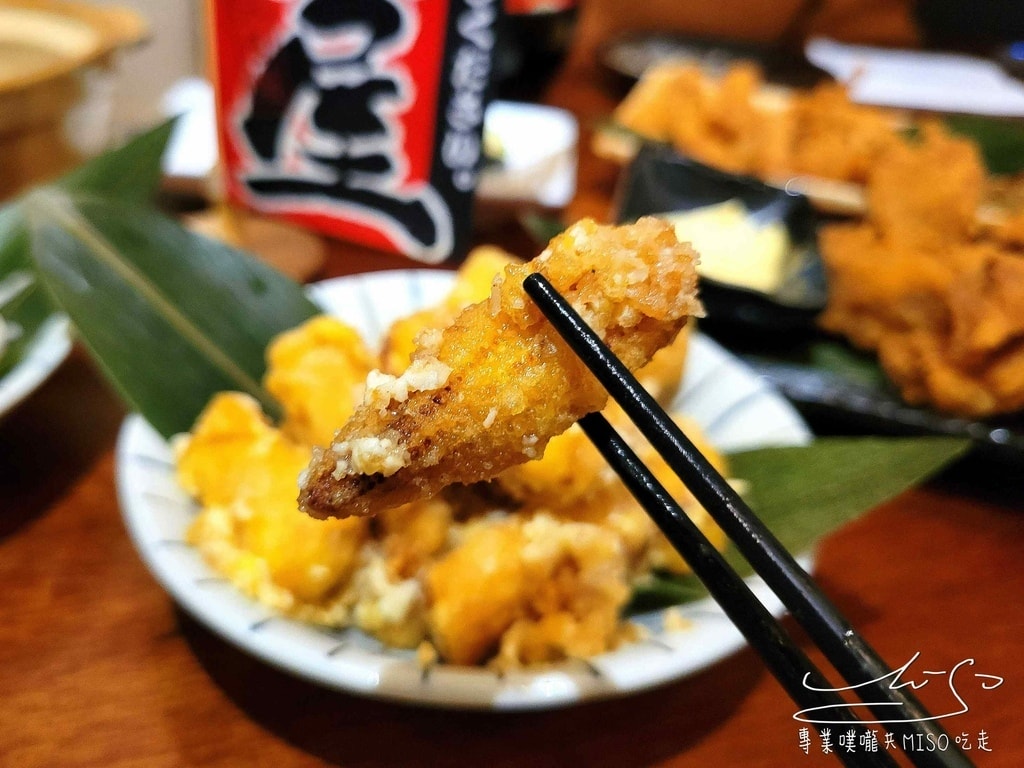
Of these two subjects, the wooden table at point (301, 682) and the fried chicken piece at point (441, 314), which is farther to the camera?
the fried chicken piece at point (441, 314)

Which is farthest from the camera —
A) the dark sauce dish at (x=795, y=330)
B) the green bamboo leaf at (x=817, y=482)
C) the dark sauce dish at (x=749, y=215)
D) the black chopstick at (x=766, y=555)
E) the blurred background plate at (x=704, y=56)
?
the blurred background plate at (x=704, y=56)

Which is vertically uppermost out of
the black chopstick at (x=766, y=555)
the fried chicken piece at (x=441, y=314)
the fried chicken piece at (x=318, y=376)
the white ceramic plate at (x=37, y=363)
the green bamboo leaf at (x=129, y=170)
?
the black chopstick at (x=766, y=555)

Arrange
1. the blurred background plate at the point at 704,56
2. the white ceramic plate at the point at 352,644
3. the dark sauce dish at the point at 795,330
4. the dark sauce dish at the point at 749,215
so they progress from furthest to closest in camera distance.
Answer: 1. the blurred background plate at the point at 704,56
2. the dark sauce dish at the point at 749,215
3. the dark sauce dish at the point at 795,330
4. the white ceramic plate at the point at 352,644

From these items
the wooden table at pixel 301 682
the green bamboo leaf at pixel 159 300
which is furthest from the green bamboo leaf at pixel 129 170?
the wooden table at pixel 301 682

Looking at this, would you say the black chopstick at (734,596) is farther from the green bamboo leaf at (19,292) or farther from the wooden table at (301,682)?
the green bamboo leaf at (19,292)

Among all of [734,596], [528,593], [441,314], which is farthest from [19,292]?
[734,596]

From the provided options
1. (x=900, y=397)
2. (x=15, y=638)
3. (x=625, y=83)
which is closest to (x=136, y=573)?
(x=15, y=638)
